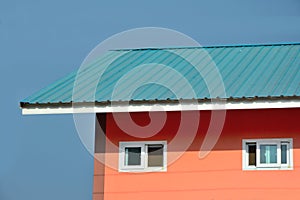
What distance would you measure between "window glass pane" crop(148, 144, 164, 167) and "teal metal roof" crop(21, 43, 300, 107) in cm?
99

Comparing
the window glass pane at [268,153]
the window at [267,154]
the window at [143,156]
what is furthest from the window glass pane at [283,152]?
the window at [143,156]

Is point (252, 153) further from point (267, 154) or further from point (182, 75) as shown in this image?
point (182, 75)

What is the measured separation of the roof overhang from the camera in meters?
11.8

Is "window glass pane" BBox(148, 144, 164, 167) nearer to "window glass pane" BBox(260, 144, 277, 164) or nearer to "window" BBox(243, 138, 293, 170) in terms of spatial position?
"window" BBox(243, 138, 293, 170)

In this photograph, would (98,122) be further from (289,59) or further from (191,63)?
(289,59)

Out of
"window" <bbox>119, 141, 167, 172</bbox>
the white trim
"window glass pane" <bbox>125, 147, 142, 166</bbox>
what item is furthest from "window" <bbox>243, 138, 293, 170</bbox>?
"window glass pane" <bbox>125, 147, 142, 166</bbox>

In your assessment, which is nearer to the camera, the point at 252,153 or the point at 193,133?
the point at 252,153

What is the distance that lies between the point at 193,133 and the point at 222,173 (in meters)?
0.85

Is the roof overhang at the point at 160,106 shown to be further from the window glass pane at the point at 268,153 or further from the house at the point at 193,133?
the window glass pane at the point at 268,153

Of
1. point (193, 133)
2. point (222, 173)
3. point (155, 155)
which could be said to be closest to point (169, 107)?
point (193, 133)

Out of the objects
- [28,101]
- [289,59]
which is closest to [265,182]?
[289,59]

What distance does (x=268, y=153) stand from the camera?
12336 millimetres

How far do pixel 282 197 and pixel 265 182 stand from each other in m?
0.37

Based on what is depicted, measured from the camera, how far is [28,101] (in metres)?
12.7
